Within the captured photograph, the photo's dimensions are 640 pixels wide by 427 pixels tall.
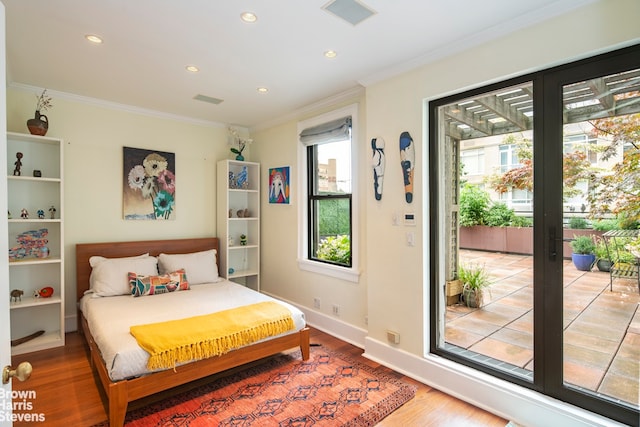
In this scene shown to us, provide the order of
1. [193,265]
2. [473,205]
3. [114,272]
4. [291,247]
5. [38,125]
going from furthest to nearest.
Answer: [291,247]
[193,265]
[114,272]
[38,125]
[473,205]

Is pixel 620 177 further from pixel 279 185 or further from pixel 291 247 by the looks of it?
pixel 279 185

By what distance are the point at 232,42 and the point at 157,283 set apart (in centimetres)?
244

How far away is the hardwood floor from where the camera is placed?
2148mm

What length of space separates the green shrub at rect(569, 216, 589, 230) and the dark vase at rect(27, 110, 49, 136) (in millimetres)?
4370

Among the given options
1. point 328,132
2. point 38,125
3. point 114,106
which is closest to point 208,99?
point 114,106

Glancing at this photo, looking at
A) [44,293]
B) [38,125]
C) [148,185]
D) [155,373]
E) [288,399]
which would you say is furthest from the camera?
[148,185]

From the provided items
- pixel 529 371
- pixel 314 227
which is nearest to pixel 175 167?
pixel 314 227

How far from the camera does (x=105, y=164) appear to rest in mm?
3750

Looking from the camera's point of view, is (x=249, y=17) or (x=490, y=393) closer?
(x=249, y=17)

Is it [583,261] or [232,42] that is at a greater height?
[232,42]

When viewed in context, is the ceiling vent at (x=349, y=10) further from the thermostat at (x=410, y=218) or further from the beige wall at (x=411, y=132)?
the thermostat at (x=410, y=218)

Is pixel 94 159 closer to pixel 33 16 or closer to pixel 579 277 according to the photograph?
pixel 33 16

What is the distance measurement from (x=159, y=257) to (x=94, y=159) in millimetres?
1274

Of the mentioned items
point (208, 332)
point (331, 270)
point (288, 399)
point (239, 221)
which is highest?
point (239, 221)
